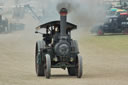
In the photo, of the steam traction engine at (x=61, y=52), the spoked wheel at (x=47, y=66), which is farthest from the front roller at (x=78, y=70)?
the spoked wheel at (x=47, y=66)

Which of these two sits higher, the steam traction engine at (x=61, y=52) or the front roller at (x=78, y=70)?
the steam traction engine at (x=61, y=52)

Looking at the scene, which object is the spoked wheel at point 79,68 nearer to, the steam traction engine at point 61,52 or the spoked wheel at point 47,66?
the steam traction engine at point 61,52

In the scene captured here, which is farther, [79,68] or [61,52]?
[61,52]

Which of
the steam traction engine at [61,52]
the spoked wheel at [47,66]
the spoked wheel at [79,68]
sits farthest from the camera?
the steam traction engine at [61,52]

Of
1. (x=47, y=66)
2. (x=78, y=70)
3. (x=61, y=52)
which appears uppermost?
(x=61, y=52)

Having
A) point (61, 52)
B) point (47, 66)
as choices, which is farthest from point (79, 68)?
point (47, 66)

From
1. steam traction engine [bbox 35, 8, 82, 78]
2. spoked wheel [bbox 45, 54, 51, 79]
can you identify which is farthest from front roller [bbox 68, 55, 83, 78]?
spoked wheel [bbox 45, 54, 51, 79]

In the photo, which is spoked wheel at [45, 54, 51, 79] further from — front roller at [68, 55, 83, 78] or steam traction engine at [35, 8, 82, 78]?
front roller at [68, 55, 83, 78]

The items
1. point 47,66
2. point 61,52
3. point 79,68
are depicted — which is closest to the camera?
point 47,66

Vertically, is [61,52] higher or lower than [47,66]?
higher

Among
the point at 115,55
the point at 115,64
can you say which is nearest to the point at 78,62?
the point at 115,64

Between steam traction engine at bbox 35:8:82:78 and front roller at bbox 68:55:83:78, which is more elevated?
steam traction engine at bbox 35:8:82:78

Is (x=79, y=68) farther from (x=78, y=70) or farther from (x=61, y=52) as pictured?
(x=61, y=52)

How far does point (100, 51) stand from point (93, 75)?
46.0 ft
